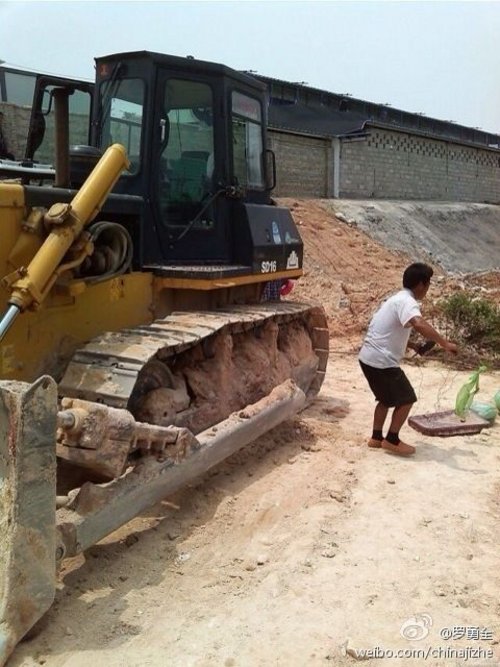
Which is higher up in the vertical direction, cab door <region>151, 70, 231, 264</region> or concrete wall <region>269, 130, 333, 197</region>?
concrete wall <region>269, 130, 333, 197</region>

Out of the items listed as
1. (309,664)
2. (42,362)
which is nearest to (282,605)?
(309,664)

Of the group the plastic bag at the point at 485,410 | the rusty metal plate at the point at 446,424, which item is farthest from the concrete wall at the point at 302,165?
the rusty metal plate at the point at 446,424

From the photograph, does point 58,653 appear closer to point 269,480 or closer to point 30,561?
point 30,561

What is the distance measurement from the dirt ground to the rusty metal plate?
0.13 metres

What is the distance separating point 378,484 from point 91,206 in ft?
8.34

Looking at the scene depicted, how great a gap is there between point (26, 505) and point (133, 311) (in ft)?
6.89

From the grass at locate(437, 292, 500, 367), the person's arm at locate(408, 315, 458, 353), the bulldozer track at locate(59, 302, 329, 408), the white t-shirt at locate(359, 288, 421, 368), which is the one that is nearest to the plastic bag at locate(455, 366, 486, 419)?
the white t-shirt at locate(359, 288, 421, 368)

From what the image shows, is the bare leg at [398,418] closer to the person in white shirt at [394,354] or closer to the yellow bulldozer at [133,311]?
the person in white shirt at [394,354]

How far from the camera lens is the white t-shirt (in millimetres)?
5371

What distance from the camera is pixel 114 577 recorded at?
342cm

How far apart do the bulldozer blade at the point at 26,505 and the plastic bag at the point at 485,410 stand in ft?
14.4

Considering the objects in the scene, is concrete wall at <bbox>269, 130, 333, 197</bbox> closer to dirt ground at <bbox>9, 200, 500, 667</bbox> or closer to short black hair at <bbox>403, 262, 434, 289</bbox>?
short black hair at <bbox>403, 262, 434, 289</bbox>

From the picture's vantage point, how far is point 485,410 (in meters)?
6.30

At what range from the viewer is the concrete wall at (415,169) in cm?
2333
